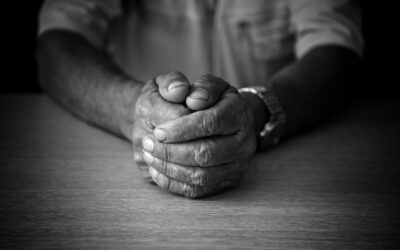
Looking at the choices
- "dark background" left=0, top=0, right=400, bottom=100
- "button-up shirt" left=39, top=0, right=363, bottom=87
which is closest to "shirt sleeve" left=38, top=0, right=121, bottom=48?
"button-up shirt" left=39, top=0, right=363, bottom=87

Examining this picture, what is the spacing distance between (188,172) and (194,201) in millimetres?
64

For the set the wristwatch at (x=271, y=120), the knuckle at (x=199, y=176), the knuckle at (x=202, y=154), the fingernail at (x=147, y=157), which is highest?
the knuckle at (x=202, y=154)

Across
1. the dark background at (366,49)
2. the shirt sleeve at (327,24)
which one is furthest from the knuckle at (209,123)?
the dark background at (366,49)

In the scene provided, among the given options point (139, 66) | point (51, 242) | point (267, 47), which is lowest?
point (139, 66)

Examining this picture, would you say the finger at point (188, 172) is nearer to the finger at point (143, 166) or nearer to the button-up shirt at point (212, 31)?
the finger at point (143, 166)

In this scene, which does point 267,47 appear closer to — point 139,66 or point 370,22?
point 139,66

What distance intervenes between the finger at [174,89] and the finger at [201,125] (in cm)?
5

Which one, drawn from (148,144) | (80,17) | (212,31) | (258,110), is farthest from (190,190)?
(212,31)

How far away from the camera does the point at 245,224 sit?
0.72 meters

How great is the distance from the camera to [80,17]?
4.65 ft

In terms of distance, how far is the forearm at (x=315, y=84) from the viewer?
1.16m

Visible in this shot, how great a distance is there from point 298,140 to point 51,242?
730 millimetres

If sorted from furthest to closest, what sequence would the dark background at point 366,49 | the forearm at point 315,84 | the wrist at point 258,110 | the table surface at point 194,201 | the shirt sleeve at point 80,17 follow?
1. the dark background at point 366,49
2. the shirt sleeve at point 80,17
3. the forearm at point 315,84
4. the wrist at point 258,110
5. the table surface at point 194,201

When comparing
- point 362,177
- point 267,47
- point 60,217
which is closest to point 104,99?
point 60,217
